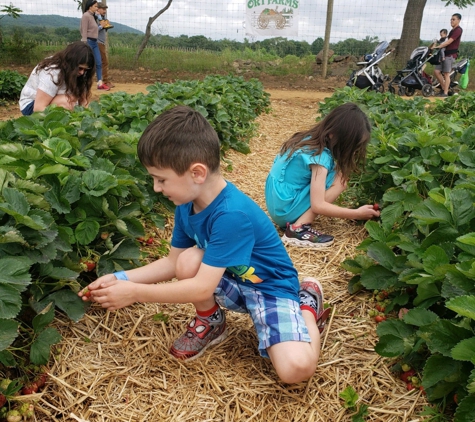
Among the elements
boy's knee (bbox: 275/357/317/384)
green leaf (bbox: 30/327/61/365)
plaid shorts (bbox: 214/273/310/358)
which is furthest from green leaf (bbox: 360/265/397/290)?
green leaf (bbox: 30/327/61/365)

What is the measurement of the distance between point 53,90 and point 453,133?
340cm

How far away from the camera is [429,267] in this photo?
1.89 metres

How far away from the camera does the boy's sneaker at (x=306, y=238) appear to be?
326cm

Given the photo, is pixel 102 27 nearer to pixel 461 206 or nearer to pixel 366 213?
pixel 366 213

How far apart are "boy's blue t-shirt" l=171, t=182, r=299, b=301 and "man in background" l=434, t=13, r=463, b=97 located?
10.8 meters

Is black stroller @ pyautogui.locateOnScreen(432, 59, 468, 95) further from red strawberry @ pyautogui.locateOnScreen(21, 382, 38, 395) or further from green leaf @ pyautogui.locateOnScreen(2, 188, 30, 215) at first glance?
red strawberry @ pyautogui.locateOnScreen(21, 382, 38, 395)

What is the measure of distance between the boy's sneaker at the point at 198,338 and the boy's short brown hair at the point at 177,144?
27.9 inches

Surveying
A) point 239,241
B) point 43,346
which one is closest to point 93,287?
point 43,346

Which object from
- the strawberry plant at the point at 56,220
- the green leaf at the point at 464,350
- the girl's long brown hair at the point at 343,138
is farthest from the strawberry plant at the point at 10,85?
the green leaf at the point at 464,350

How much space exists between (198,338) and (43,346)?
2.11 feet

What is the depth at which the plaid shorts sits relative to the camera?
1926 millimetres

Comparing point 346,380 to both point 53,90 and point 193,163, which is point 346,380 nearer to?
point 193,163

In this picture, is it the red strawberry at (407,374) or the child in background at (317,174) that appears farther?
the child in background at (317,174)

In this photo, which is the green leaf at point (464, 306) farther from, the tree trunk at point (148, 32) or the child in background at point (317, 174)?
the tree trunk at point (148, 32)
